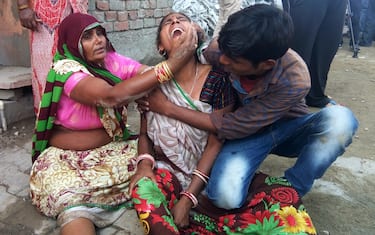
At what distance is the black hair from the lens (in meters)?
1.64

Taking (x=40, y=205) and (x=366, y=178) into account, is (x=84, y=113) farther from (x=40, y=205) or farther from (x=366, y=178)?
(x=366, y=178)

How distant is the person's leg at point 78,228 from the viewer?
1.82m

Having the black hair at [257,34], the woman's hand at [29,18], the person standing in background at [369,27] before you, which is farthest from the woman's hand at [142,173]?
the person standing in background at [369,27]

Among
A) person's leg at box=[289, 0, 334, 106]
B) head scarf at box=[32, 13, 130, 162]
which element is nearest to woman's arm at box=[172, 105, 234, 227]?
head scarf at box=[32, 13, 130, 162]

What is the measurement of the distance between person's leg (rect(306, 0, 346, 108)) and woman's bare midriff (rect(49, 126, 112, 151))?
2.63 m

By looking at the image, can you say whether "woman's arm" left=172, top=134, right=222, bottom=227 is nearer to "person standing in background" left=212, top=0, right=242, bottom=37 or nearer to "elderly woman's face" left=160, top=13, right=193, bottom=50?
"elderly woman's face" left=160, top=13, right=193, bottom=50

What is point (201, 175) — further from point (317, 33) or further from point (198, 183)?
point (317, 33)

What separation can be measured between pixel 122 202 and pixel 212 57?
1.00 metres

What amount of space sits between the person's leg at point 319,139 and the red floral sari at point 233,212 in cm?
12

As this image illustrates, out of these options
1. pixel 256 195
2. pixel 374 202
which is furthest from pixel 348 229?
pixel 256 195

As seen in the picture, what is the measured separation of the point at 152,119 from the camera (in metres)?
2.06

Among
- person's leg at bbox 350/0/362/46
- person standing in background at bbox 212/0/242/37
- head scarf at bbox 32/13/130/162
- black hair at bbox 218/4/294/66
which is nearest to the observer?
black hair at bbox 218/4/294/66

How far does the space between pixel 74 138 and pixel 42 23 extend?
144cm

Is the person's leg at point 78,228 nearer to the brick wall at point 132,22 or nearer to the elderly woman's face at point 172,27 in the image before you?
the elderly woman's face at point 172,27
